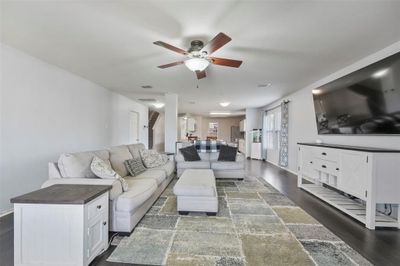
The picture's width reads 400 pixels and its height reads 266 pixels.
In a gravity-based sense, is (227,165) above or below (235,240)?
above

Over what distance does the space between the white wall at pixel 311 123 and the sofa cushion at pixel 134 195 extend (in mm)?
3416

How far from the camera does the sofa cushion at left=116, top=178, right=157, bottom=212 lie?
212 centimetres

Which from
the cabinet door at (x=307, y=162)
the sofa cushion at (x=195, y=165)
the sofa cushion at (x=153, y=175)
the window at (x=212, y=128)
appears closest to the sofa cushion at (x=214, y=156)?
the sofa cushion at (x=195, y=165)

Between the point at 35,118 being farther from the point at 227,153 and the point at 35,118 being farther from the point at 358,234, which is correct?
the point at 358,234

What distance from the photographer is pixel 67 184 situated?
2.04m

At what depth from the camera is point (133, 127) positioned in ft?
24.8

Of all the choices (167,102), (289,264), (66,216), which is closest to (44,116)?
(66,216)

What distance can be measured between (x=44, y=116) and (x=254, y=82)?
4.31 meters

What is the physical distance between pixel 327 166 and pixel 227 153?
222 centimetres

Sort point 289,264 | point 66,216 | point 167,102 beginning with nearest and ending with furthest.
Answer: point 66,216 < point 289,264 < point 167,102

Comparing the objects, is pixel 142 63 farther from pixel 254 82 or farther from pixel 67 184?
pixel 254 82

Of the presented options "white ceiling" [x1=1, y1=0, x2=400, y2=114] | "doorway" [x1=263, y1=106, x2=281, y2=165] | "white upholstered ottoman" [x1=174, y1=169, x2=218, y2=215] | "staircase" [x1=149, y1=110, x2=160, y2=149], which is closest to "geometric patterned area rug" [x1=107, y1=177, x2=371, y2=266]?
"white upholstered ottoman" [x1=174, y1=169, x2=218, y2=215]

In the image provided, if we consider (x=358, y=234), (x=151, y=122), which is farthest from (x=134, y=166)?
(x=151, y=122)

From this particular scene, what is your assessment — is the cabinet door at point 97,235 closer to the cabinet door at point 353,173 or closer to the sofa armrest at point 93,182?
the sofa armrest at point 93,182
